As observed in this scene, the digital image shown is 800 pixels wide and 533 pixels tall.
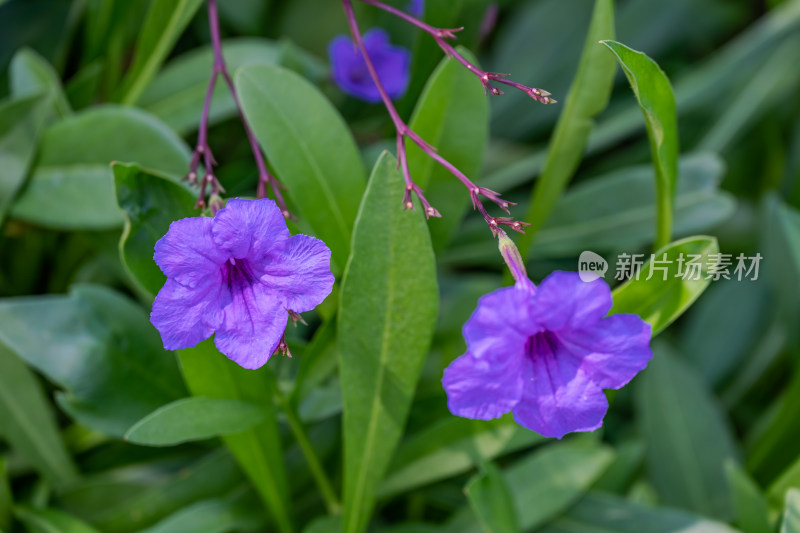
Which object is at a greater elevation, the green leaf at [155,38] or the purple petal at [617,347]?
the green leaf at [155,38]

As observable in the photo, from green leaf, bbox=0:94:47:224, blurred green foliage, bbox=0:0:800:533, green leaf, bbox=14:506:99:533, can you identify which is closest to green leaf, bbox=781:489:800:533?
blurred green foliage, bbox=0:0:800:533

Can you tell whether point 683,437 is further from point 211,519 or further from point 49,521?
point 49,521

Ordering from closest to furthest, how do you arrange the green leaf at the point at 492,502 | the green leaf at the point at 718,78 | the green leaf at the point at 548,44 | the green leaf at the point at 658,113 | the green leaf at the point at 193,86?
the green leaf at the point at 658,113, the green leaf at the point at 492,502, the green leaf at the point at 193,86, the green leaf at the point at 718,78, the green leaf at the point at 548,44

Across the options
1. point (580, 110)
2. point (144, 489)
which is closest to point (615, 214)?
point (580, 110)

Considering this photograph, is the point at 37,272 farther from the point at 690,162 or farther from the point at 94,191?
the point at 690,162

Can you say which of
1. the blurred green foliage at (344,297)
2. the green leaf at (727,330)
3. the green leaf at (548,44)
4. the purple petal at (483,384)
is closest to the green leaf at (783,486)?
the blurred green foliage at (344,297)

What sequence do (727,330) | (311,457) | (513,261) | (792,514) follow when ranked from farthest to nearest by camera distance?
(727,330) < (311,457) < (792,514) < (513,261)

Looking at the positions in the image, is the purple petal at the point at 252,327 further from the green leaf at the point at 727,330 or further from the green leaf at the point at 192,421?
the green leaf at the point at 727,330
